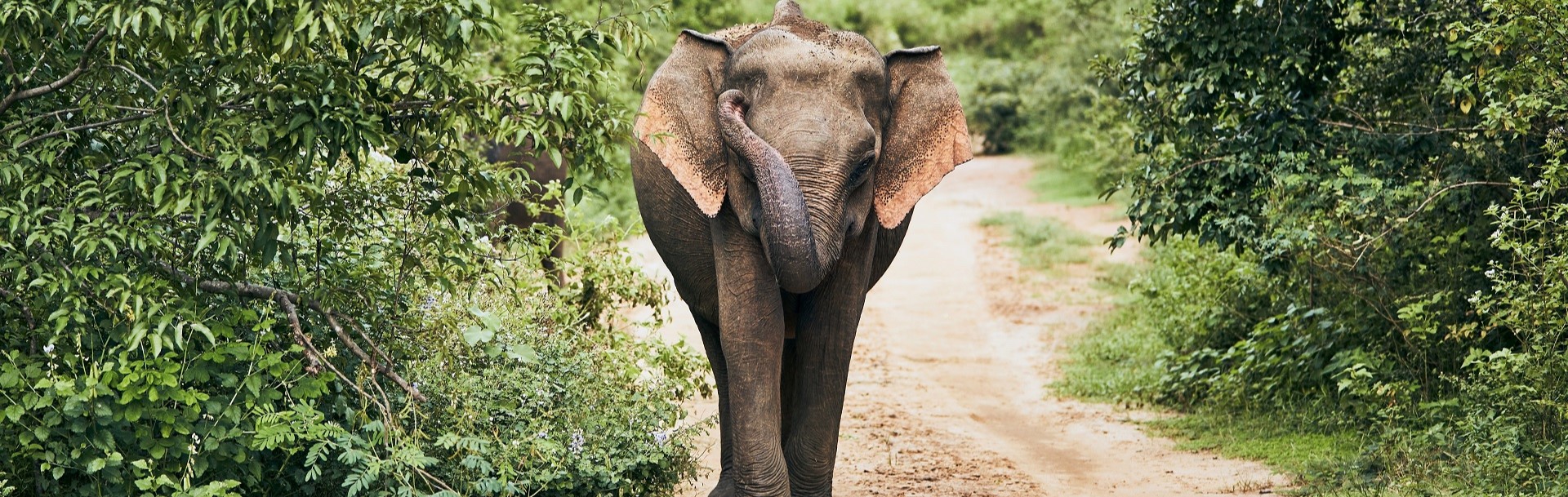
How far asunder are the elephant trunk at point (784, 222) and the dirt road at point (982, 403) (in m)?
2.17

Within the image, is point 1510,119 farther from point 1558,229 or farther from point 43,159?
point 43,159

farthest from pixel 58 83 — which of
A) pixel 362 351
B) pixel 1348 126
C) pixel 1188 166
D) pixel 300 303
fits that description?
pixel 1348 126

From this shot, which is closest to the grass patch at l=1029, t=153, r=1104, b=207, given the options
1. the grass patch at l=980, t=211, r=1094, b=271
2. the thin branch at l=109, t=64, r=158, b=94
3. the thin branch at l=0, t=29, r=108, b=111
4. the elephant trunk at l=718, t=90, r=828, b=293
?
the grass patch at l=980, t=211, r=1094, b=271

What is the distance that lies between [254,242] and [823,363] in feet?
7.19

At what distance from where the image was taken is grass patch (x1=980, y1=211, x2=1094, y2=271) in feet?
60.1

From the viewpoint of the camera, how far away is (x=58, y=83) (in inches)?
201

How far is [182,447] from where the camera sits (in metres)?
5.33

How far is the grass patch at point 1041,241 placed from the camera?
18.3 metres

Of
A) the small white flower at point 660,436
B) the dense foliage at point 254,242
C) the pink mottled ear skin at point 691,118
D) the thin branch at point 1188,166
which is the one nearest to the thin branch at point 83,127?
the dense foliage at point 254,242

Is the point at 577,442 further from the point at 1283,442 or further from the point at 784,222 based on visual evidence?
the point at 1283,442

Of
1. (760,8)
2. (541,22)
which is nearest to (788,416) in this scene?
(541,22)

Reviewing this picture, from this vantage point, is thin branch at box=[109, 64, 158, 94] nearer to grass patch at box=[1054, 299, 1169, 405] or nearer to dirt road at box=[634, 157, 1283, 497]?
dirt road at box=[634, 157, 1283, 497]

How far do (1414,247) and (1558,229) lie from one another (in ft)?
4.69

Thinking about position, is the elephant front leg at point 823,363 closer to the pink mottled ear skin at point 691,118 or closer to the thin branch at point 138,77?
the pink mottled ear skin at point 691,118
